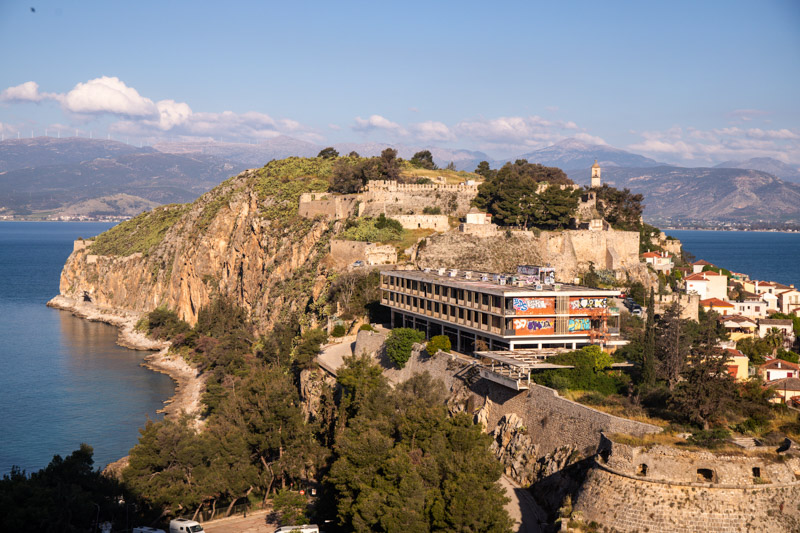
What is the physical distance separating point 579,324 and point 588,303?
1167mm

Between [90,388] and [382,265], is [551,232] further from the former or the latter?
[90,388]

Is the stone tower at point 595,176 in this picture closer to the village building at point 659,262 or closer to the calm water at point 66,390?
the village building at point 659,262

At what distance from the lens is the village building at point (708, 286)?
198 ft

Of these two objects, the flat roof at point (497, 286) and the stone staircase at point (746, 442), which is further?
the flat roof at point (497, 286)

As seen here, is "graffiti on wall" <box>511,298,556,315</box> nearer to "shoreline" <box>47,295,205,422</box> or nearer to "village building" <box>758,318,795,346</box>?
"village building" <box>758,318,795,346</box>

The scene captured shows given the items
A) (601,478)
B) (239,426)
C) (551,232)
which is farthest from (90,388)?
(601,478)

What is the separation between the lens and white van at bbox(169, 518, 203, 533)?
2995 centimetres

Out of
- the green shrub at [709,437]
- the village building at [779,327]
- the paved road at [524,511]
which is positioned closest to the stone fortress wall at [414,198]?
the village building at [779,327]

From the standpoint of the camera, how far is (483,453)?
3002 centimetres

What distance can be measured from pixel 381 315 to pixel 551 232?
16662 mm

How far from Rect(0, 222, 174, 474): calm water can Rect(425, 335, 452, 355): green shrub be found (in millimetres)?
19015

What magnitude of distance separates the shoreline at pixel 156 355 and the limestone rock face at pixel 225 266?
211 centimetres

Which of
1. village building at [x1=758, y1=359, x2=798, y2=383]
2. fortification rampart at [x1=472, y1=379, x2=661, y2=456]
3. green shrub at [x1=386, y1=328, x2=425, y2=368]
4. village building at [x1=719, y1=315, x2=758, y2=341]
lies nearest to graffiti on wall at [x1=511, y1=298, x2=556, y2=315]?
fortification rampart at [x1=472, y1=379, x2=661, y2=456]

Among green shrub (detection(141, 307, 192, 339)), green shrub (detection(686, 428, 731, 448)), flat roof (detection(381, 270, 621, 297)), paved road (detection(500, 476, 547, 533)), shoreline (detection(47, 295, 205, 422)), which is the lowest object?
shoreline (detection(47, 295, 205, 422))
